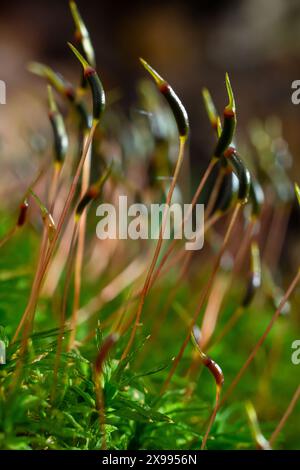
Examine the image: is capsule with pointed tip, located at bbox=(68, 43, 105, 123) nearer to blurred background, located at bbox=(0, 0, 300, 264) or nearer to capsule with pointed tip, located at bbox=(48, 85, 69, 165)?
capsule with pointed tip, located at bbox=(48, 85, 69, 165)

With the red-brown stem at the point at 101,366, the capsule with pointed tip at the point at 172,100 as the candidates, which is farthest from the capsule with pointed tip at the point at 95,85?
the red-brown stem at the point at 101,366

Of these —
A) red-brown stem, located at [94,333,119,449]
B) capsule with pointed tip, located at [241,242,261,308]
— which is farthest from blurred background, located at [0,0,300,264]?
red-brown stem, located at [94,333,119,449]

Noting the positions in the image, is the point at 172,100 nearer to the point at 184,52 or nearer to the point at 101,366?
the point at 101,366

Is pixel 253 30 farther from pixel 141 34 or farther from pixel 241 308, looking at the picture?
pixel 241 308

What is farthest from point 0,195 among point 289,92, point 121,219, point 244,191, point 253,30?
point 253,30

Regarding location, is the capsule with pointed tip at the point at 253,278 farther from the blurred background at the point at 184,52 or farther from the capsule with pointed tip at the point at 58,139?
the blurred background at the point at 184,52
